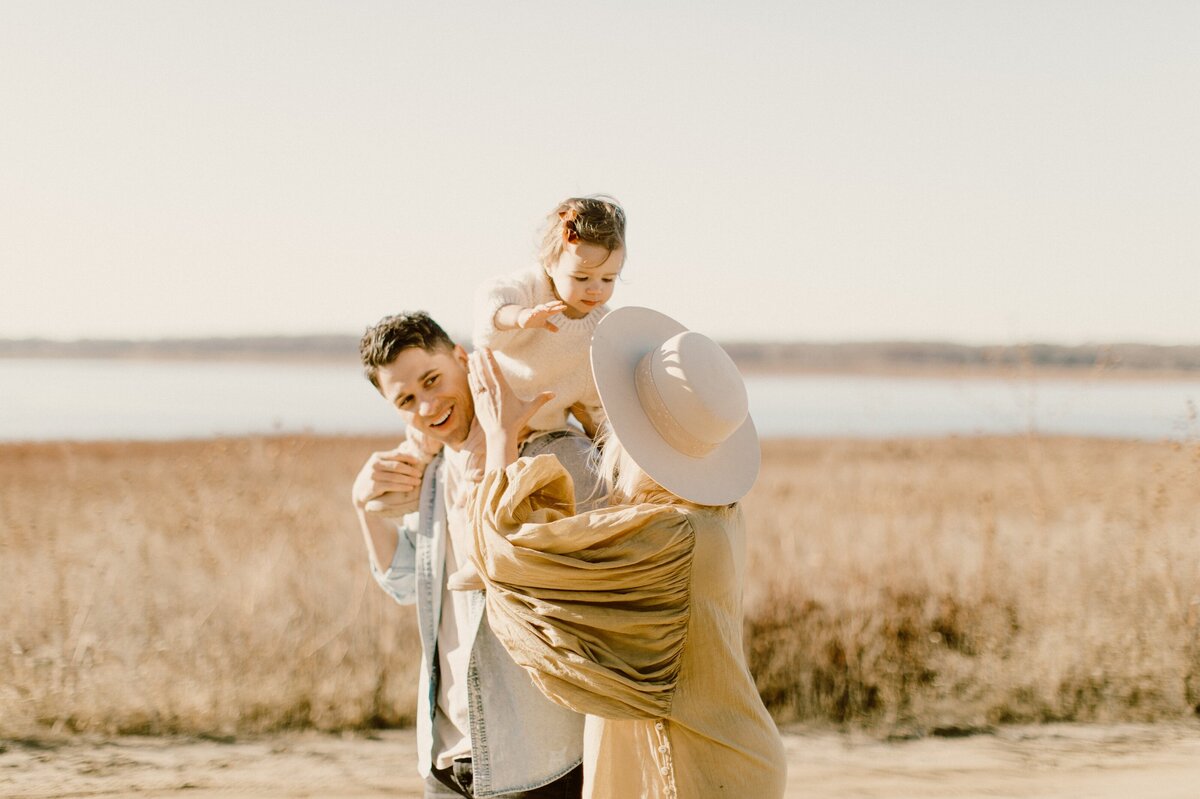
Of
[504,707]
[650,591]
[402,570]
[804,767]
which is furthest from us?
[804,767]

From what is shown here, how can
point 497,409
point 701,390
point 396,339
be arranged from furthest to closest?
point 396,339, point 497,409, point 701,390

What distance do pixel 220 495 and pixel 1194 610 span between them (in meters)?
7.09

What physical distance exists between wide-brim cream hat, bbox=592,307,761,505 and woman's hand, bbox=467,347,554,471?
1.02 ft

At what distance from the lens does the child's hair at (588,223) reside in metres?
3.18

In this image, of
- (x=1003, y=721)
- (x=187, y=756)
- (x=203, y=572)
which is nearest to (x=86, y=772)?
(x=187, y=756)

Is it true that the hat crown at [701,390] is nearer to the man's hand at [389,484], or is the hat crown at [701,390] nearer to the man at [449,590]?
the man at [449,590]

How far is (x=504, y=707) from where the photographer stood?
9.20 feet

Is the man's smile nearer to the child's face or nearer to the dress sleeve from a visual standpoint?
the child's face

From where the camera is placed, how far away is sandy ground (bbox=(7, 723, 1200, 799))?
16.0 ft

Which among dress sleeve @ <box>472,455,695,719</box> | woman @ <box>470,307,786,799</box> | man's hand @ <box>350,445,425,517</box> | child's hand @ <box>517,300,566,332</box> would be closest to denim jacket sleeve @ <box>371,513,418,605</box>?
man's hand @ <box>350,445,425,517</box>

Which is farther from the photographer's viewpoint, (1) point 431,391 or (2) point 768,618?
(2) point 768,618

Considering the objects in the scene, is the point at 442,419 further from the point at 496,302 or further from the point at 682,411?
the point at 682,411

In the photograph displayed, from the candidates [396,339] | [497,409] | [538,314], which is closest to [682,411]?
[497,409]

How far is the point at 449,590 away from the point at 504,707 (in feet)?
1.33
